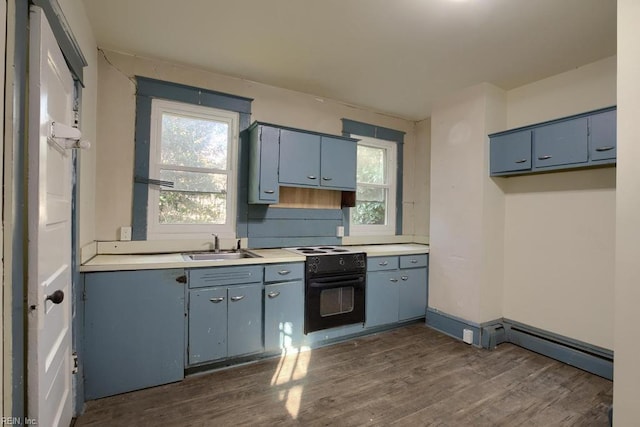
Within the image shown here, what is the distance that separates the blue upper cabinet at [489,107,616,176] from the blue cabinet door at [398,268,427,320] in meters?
1.38

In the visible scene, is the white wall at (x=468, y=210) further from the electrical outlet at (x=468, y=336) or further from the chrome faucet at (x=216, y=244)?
the chrome faucet at (x=216, y=244)

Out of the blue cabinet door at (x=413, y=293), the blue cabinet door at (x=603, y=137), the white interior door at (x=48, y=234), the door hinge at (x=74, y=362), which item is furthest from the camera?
the blue cabinet door at (x=413, y=293)

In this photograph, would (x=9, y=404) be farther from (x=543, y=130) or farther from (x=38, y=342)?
(x=543, y=130)

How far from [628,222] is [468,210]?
166cm

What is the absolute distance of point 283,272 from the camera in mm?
2740

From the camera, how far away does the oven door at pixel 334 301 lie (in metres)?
2.87

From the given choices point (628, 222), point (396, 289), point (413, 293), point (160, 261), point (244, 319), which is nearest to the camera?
point (628, 222)

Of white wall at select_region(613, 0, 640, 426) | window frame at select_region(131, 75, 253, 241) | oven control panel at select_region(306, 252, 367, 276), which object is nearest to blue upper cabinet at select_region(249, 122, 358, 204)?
window frame at select_region(131, 75, 253, 241)

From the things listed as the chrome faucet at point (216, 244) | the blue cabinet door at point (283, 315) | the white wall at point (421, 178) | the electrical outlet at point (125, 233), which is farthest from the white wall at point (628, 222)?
the electrical outlet at point (125, 233)

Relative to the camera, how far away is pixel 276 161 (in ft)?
9.86

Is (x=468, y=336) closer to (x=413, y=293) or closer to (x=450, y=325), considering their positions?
(x=450, y=325)

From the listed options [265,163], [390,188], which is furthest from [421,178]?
[265,163]

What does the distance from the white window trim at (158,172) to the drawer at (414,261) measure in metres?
1.90

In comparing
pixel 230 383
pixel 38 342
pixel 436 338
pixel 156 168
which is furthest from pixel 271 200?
pixel 436 338
